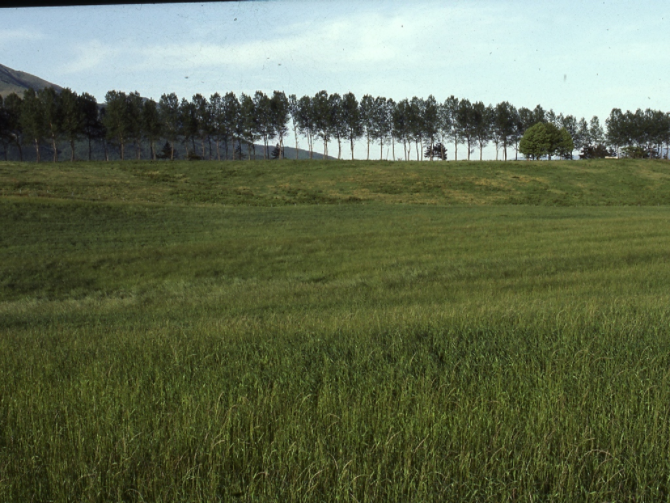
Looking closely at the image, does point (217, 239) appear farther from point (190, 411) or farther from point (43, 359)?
point (190, 411)

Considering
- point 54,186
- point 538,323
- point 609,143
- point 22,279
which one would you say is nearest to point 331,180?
point 54,186

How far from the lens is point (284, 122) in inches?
3612

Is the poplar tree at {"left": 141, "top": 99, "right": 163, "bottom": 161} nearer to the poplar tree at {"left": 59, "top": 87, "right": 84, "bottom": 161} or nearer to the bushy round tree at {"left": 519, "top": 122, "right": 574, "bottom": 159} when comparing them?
the poplar tree at {"left": 59, "top": 87, "right": 84, "bottom": 161}

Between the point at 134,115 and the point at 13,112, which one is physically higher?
the point at 13,112

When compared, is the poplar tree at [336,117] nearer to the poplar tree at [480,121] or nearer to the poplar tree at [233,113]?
the poplar tree at [233,113]

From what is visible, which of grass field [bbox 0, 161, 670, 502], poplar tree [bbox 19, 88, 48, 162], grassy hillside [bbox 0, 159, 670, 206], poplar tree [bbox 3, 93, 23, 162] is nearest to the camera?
grass field [bbox 0, 161, 670, 502]

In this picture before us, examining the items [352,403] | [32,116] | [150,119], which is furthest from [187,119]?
[352,403]

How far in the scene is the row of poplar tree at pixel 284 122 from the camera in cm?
8756

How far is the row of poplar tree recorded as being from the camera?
8756 cm

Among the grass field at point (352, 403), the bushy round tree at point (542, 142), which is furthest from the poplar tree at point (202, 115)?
the grass field at point (352, 403)

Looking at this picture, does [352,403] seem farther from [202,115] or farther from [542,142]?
[542,142]

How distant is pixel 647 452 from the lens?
3.13 metres

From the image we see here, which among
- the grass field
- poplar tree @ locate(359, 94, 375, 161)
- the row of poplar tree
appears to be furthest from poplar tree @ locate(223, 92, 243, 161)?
the grass field

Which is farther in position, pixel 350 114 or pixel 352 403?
pixel 350 114
